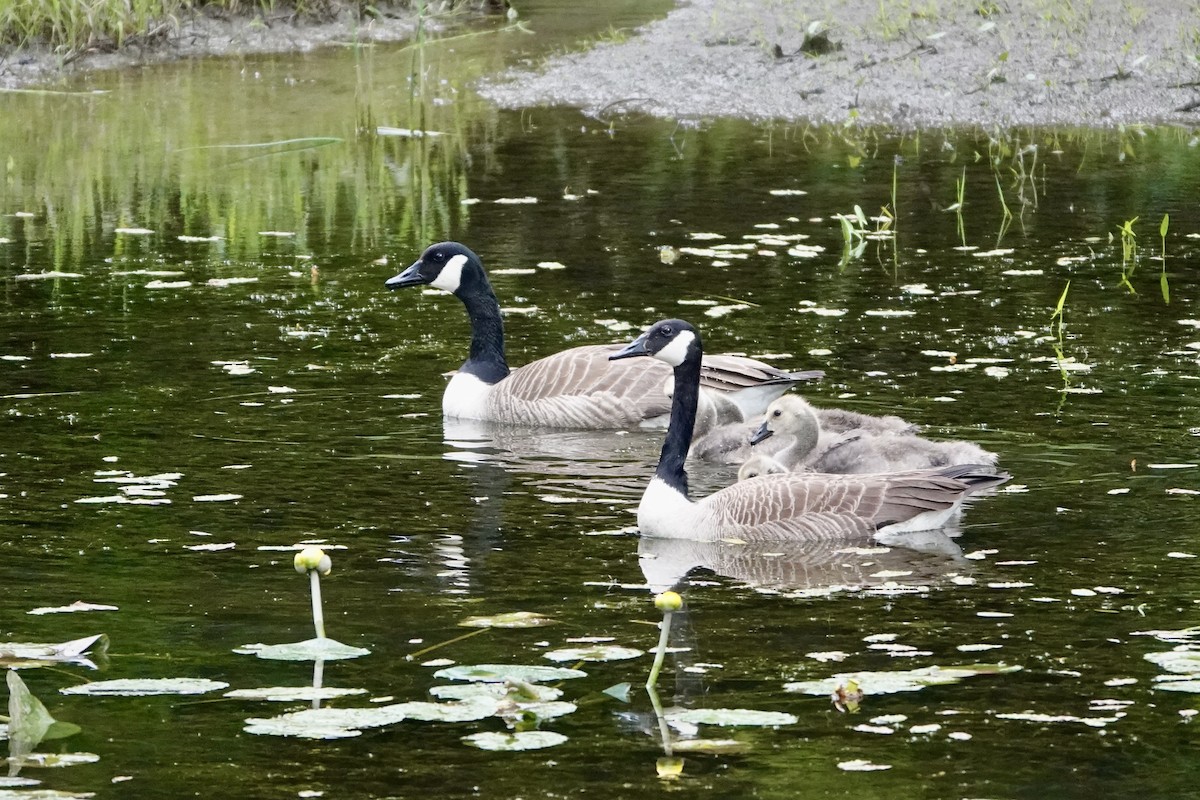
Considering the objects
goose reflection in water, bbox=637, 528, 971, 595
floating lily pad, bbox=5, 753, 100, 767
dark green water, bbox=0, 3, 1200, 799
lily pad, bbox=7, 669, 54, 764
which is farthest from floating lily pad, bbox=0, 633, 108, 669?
goose reflection in water, bbox=637, 528, 971, 595

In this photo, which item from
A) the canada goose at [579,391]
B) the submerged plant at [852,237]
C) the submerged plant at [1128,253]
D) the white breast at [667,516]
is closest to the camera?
the white breast at [667,516]

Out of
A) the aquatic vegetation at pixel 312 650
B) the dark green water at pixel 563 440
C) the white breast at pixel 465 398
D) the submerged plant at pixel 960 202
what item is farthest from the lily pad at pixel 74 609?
the submerged plant at pixel 960 202

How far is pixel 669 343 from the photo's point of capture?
9.25 meters

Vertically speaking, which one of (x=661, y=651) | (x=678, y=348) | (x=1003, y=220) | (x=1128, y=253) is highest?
(x=1003, y=220)

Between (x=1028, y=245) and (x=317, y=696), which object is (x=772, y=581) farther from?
(x=1028, y=245)

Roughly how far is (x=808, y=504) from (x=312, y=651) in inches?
108

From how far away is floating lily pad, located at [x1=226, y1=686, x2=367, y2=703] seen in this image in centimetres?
630

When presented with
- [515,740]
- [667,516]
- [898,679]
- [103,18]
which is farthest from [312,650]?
[103,18]

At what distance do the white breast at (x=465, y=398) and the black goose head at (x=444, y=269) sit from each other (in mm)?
769

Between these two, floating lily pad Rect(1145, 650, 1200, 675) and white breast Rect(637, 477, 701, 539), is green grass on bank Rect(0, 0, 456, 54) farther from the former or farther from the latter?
floating lily pad Rect(1145, 650, 1200, 675)

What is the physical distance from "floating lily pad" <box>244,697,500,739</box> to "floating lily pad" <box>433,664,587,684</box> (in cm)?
24

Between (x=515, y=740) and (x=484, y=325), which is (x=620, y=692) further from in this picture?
(x=484, y=325)

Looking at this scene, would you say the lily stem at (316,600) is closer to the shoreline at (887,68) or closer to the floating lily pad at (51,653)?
the floating lily pad at (51,653)

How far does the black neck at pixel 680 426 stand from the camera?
8859mm
